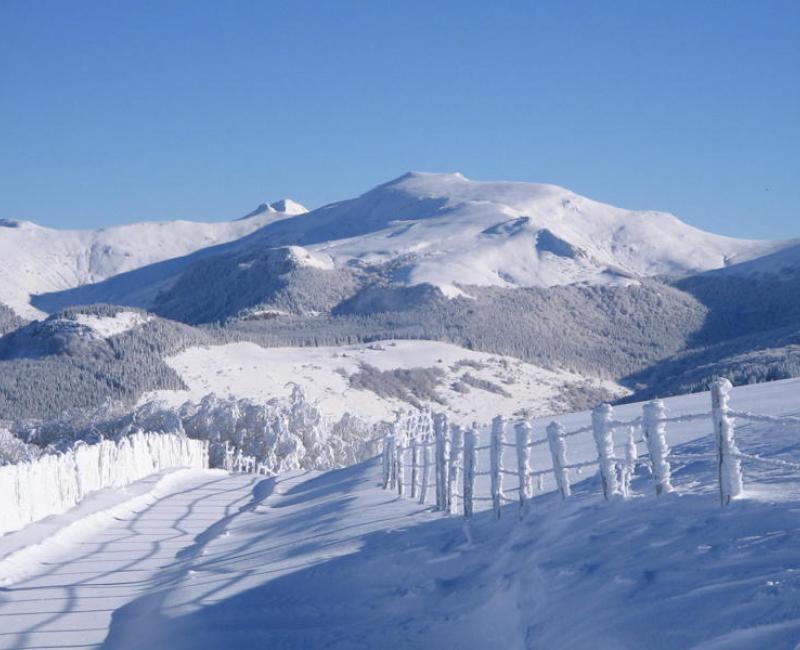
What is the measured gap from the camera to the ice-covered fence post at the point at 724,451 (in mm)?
9807

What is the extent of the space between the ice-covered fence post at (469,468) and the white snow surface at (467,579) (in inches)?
11.8

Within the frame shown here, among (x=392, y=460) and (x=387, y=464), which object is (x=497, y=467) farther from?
(x=387, y=464)

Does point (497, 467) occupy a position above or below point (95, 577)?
above

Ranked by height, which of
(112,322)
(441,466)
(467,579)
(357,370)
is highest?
A: (112,322)

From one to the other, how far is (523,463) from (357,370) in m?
83.0

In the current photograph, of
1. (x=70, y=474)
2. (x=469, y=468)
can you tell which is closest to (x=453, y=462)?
(x=469, y=468)

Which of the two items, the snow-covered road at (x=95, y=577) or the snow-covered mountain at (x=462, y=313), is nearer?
the snow-covered road at (x=95, y=577)

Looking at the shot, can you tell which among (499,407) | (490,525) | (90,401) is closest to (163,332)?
(90,401)

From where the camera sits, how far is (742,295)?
509ft

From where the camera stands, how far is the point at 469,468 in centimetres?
1499

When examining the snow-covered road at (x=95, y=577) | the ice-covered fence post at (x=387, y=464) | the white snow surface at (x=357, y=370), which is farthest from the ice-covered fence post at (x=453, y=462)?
the white snow surface at (x=357, y=370)

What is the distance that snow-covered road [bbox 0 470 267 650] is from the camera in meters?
11.2

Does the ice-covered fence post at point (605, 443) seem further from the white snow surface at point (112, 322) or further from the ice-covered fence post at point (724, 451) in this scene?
the white snow surface at point (112, 322)

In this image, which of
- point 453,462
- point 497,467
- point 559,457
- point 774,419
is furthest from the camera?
point 453,462
